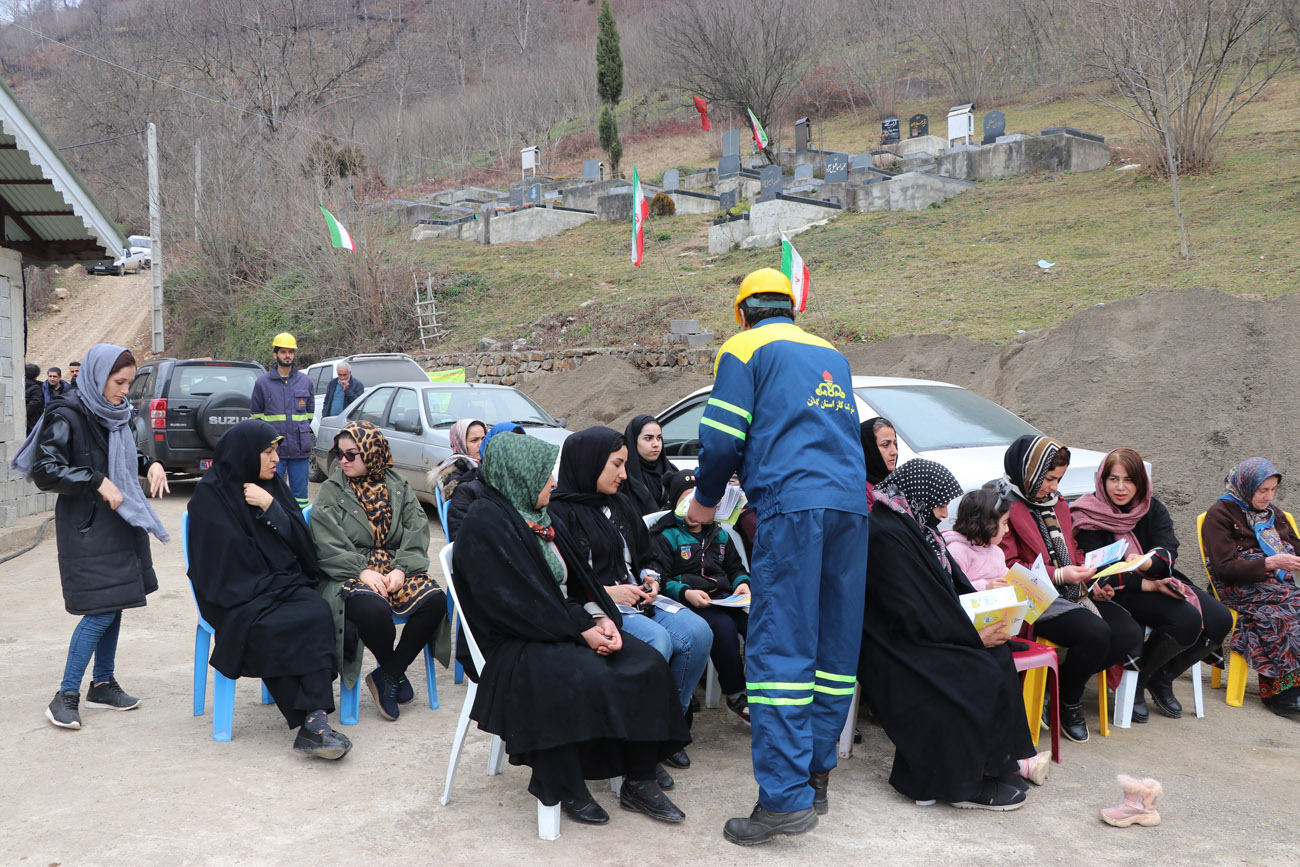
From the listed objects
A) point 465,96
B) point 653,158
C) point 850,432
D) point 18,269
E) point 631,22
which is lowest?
point 850,432

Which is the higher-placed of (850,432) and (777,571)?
(850,432)

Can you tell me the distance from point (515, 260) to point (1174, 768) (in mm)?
24945

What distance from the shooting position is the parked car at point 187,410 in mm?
10594

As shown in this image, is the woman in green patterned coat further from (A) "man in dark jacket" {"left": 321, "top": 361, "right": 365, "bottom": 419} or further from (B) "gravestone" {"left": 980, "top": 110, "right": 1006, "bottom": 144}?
(B) "gravestone" {"left": 980, "top": 110, "right": 1006, "bottom": 144}

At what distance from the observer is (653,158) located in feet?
139

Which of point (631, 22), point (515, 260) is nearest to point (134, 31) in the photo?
point (631, 22)

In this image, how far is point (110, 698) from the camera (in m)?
4.49

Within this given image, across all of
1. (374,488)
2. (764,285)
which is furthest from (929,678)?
(374,488)

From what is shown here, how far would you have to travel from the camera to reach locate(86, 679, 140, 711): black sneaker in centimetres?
448

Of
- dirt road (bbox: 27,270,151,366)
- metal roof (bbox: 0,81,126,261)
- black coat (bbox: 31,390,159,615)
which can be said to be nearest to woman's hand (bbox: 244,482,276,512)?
black coat (bbox: 31,390,159,615)

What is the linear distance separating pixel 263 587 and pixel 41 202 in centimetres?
779

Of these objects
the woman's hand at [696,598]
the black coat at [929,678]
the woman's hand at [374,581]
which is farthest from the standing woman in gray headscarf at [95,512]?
the black coat at [929,678]

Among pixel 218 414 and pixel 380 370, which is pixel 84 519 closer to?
pixel 218 414

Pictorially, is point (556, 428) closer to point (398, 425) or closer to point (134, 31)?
point (398, 425)
